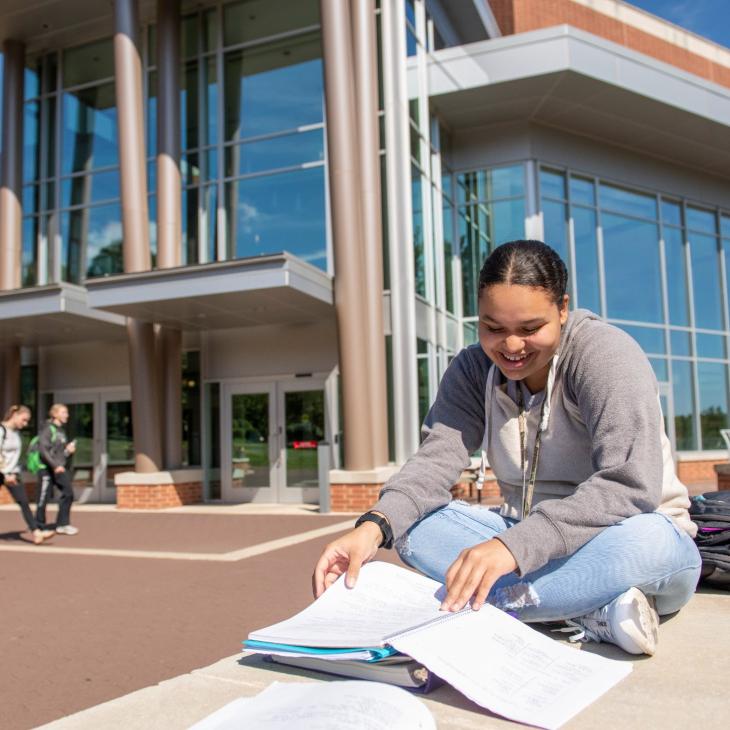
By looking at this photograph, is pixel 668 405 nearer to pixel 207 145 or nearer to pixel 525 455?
pixel 207 145

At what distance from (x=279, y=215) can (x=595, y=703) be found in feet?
42.4

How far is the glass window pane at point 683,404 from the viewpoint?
54.9 ft

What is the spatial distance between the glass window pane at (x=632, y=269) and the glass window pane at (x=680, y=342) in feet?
1.82

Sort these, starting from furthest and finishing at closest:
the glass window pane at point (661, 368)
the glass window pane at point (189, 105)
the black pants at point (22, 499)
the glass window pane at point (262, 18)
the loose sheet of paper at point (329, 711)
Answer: the glass window pane at point (661, 368) → the glass window pane at point (189, 105) → the glass window pane at point (262, 18) → the black pants at point (22, 499) → the loose sheet of paper at point (329, 711)

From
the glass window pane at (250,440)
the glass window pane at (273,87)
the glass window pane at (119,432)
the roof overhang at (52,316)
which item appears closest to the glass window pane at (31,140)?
the roof overhang at (52,316)

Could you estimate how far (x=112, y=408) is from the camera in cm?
1521

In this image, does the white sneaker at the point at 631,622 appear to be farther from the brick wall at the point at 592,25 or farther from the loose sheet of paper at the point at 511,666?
the brick wall at the point at 592,25

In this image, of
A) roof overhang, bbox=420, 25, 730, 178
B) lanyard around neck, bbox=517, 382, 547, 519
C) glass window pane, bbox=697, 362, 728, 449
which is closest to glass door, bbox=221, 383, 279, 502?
roof overhang, bbox=420, 25, 730, 178

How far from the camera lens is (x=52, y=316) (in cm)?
1260

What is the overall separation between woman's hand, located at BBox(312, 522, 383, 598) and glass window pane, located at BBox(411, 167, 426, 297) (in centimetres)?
1131

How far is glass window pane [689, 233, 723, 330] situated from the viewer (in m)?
17.8

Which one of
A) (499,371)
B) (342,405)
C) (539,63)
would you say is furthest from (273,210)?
(499,371)

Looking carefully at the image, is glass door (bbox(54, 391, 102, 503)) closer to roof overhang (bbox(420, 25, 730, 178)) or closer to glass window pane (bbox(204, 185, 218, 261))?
glass window pane (bbox(204, 185, 218, 261))

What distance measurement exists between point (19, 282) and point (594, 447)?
1561 cm
